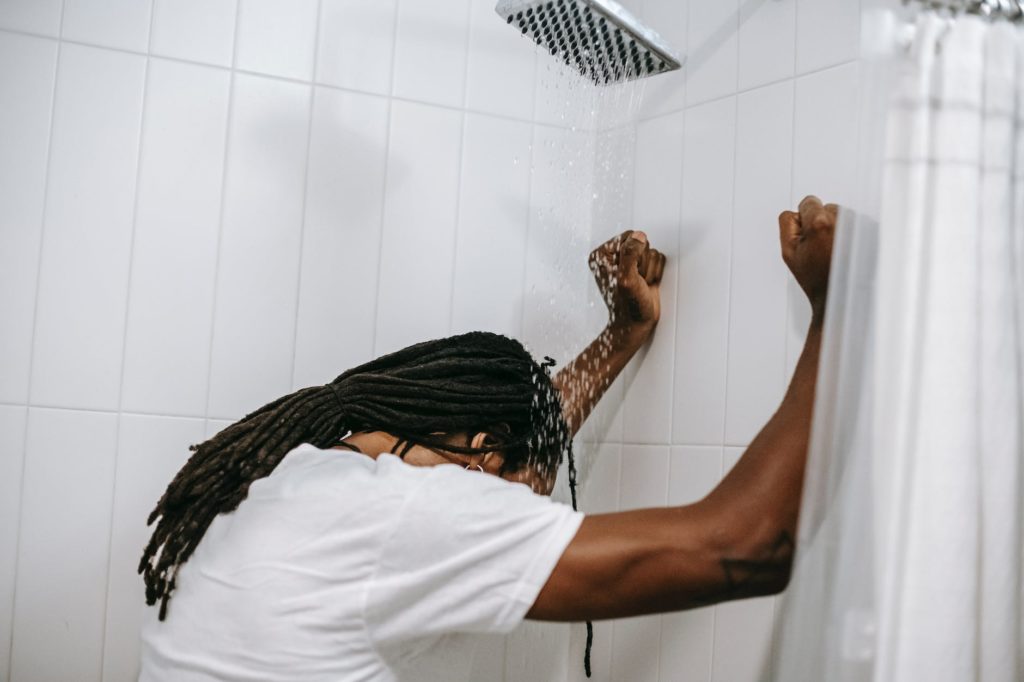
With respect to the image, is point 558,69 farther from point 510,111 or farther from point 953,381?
point 953,381

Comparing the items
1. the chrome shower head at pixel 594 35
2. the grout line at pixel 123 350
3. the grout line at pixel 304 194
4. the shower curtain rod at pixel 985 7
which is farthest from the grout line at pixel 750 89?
the grout line at pixel 123 350

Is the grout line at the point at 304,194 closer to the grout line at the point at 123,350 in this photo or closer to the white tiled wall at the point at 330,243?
the white tiled wall at the point at 330,243

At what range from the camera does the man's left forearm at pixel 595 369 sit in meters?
1.30

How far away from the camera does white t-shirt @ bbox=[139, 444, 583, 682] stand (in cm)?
83

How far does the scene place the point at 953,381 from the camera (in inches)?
26.3

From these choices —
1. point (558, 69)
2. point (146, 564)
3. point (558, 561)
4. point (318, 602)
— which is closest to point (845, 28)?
point (558, 69)

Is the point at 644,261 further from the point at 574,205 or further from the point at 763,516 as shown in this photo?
the point at 763,516

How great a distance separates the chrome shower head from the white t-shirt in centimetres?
52

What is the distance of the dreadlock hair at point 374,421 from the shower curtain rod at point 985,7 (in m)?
0.57

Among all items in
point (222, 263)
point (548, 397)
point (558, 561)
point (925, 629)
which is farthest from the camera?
point (222, 263)

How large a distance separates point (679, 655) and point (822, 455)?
0.57 meters

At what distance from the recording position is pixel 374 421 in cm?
108

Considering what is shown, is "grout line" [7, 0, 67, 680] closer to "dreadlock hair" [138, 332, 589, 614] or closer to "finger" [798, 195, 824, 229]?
"dreadlock hair" [138, 332, 589, 614]

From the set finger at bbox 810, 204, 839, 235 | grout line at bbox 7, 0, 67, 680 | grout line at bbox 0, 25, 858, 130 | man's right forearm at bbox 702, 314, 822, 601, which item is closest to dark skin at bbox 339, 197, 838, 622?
man's right forearm at bbox 702, 314, 822, 601
